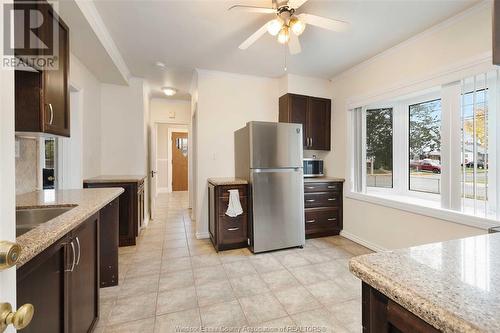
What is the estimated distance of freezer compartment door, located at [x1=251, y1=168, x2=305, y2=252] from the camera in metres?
2.86

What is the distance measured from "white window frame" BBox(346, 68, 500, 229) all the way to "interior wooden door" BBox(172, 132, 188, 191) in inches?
237

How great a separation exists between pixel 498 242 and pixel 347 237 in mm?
2766

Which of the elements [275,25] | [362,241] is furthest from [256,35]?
[362,241]

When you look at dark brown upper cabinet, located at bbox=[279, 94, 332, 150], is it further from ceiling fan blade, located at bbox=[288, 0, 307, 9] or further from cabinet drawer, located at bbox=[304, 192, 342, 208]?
ceiling fan blade, located at bbox=[288, 0, 307, 9]

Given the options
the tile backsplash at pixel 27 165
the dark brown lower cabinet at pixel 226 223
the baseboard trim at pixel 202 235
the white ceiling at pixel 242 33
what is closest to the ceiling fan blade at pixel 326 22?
the white ceiling at pixel 242 33

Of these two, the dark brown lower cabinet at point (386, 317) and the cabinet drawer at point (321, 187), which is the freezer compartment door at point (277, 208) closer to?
the cabinet drawer at point (321, 187)

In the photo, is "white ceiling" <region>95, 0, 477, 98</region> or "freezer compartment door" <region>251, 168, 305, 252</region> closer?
"white ceiling" <region>95, 0, 477, 98</region>

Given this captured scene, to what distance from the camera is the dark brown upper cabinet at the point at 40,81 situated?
1282 mm

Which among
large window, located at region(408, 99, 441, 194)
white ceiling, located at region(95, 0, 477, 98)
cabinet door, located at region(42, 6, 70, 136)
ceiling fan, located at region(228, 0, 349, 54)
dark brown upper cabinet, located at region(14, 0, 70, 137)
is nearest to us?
dark brown upper cabinet, located at region(14, 0, 70, 137)

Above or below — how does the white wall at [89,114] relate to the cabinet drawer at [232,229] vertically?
above

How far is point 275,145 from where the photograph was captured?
9.54ft

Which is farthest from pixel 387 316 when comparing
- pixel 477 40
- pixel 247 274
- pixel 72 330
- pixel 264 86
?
pixel 264 86

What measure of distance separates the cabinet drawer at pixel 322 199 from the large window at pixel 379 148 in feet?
1.60

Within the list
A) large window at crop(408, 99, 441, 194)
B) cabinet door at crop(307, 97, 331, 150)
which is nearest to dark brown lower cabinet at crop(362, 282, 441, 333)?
large window at crop(408, 99, 441, 194)
